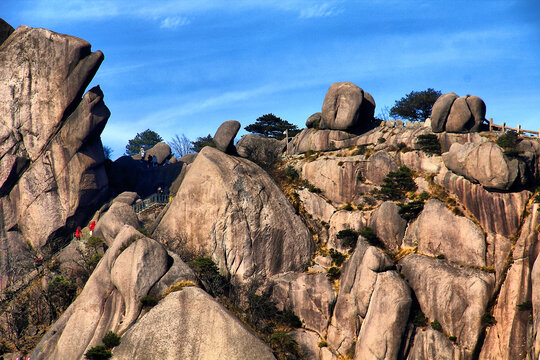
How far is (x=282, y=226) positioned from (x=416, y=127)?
23.0m

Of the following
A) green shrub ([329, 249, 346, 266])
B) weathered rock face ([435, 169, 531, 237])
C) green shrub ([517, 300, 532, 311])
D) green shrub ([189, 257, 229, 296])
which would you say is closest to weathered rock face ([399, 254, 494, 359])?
green shrub ([517, 300, 532, 311])

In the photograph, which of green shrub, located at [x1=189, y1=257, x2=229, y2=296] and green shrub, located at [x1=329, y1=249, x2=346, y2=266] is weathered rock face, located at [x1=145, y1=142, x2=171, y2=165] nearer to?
green shrub, located at [x1=189, y1=257, x2=229, y2=296]

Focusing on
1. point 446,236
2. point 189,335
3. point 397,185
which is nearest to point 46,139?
point 189,335

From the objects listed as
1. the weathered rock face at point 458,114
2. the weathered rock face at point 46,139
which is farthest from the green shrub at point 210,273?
the weathered rock face at point 458,114

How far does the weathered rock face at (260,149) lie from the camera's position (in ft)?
268

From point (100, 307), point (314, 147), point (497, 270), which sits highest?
point (314, 147)

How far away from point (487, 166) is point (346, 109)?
24416mm

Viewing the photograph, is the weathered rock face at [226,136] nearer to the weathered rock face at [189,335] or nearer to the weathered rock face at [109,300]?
the weathered rock face at [109,300]

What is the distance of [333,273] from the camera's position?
64.7 metres

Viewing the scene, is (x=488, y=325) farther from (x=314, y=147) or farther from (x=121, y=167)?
(x=121, y=167)

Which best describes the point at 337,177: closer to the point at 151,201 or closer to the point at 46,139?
the point at 151,201

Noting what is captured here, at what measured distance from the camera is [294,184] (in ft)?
250

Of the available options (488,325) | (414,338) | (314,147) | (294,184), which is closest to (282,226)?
(294,184)

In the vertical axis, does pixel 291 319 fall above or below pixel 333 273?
below
